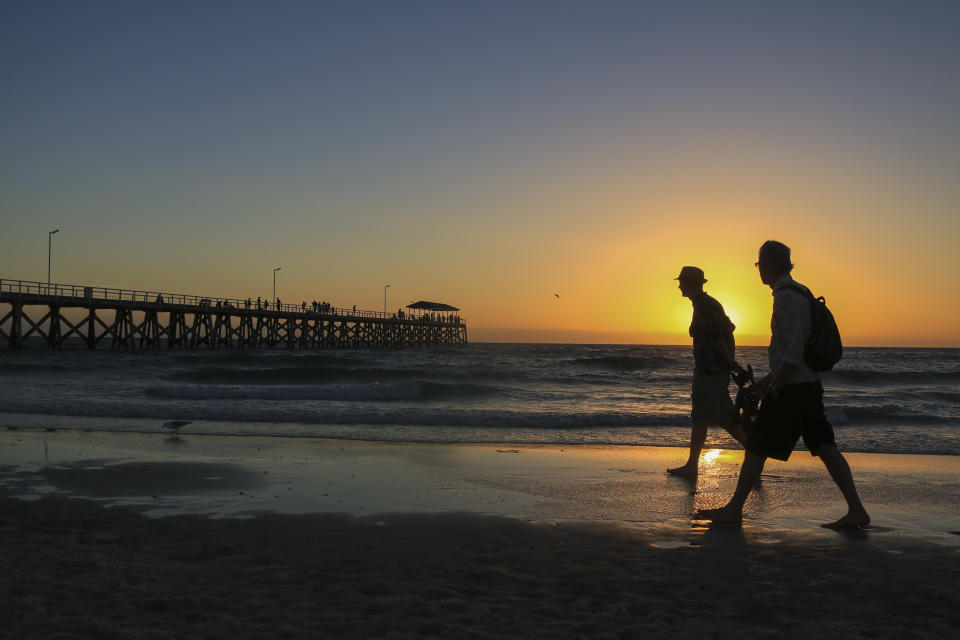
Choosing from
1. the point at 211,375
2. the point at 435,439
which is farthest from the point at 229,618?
the point at 211,375

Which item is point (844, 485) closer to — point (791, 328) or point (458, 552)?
point (791, 328)

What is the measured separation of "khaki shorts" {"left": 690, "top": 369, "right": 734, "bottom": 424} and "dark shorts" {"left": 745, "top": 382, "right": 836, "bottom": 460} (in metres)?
1.58

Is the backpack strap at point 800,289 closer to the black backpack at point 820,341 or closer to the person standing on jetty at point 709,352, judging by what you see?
the black backpack at point 820,341

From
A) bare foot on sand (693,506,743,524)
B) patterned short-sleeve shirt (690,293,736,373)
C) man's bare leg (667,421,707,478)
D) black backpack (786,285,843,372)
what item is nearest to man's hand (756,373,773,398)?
black backpack (786,285,843,372)

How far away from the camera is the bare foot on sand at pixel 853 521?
4.27m

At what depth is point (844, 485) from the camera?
427cm

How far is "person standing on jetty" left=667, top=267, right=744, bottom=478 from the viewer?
5.70m

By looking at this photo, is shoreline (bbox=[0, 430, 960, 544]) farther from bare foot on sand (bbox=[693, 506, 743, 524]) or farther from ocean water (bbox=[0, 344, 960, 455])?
ocean water (bbox=[0, 344, 960, 455])

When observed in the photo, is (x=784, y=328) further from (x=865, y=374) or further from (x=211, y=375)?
(x=865, y=374)

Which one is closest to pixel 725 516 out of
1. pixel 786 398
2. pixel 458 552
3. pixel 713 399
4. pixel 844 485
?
pixel 844 485

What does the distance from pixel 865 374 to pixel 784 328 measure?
92.7 feet

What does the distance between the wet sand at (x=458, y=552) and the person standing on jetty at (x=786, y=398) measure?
29 cm

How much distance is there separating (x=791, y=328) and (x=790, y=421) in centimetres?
55

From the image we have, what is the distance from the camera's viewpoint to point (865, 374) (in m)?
28.6
